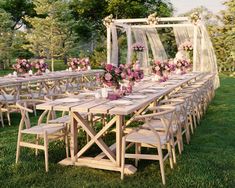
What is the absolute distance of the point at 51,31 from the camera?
21375 millimetres

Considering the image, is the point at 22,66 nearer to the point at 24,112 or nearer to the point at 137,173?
the point at 24,112

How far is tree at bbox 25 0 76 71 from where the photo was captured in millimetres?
21109

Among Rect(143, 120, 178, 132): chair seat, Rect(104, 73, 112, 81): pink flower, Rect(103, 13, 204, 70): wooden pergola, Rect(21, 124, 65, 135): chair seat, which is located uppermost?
Rect(103, 13, 204, 70): wooden pergola

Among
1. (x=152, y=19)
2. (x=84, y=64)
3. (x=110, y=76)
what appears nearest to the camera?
(x=110, y=76)

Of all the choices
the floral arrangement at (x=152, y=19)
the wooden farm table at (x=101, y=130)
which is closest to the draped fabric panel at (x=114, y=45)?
the floral arrangement at (x=152, y=19)

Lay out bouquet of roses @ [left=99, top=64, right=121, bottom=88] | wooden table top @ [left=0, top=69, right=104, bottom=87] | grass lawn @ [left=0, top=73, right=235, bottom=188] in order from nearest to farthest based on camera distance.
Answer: grass lawn @ [left=0, top=73, right=235, bottom=188] → bouquet of roses @ [left=99, top=64, right=121, bottom=88] → wooden table top @ [left=0, top=69, right=104, bottom=87]

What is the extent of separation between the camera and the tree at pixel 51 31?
2111 centimetres

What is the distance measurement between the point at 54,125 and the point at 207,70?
8.49 meters

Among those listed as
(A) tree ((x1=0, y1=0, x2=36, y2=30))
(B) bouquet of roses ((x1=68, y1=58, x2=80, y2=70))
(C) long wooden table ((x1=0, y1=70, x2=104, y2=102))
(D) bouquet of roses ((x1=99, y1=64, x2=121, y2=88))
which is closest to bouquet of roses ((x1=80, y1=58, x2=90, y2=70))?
(B) bouquet of roses ((x1=68, y1=58, x2=80, y2=70))

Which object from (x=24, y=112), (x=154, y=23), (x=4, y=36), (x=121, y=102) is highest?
(x=154, y=23)

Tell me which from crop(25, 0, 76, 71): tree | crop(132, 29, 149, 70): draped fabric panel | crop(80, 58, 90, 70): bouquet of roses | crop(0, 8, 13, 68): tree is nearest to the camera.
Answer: crop(80, 58, 90, 70): bouquet of roses

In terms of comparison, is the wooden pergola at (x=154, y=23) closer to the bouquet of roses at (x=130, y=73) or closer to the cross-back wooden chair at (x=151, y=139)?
the bouquet of roses at (x=130, y=73)

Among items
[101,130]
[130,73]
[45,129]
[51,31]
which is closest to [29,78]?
[130,73]

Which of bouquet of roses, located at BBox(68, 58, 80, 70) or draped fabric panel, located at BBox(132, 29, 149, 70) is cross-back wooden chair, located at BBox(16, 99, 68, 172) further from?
draped fabric panel, located at BBox(132, 29, 149, 70)
